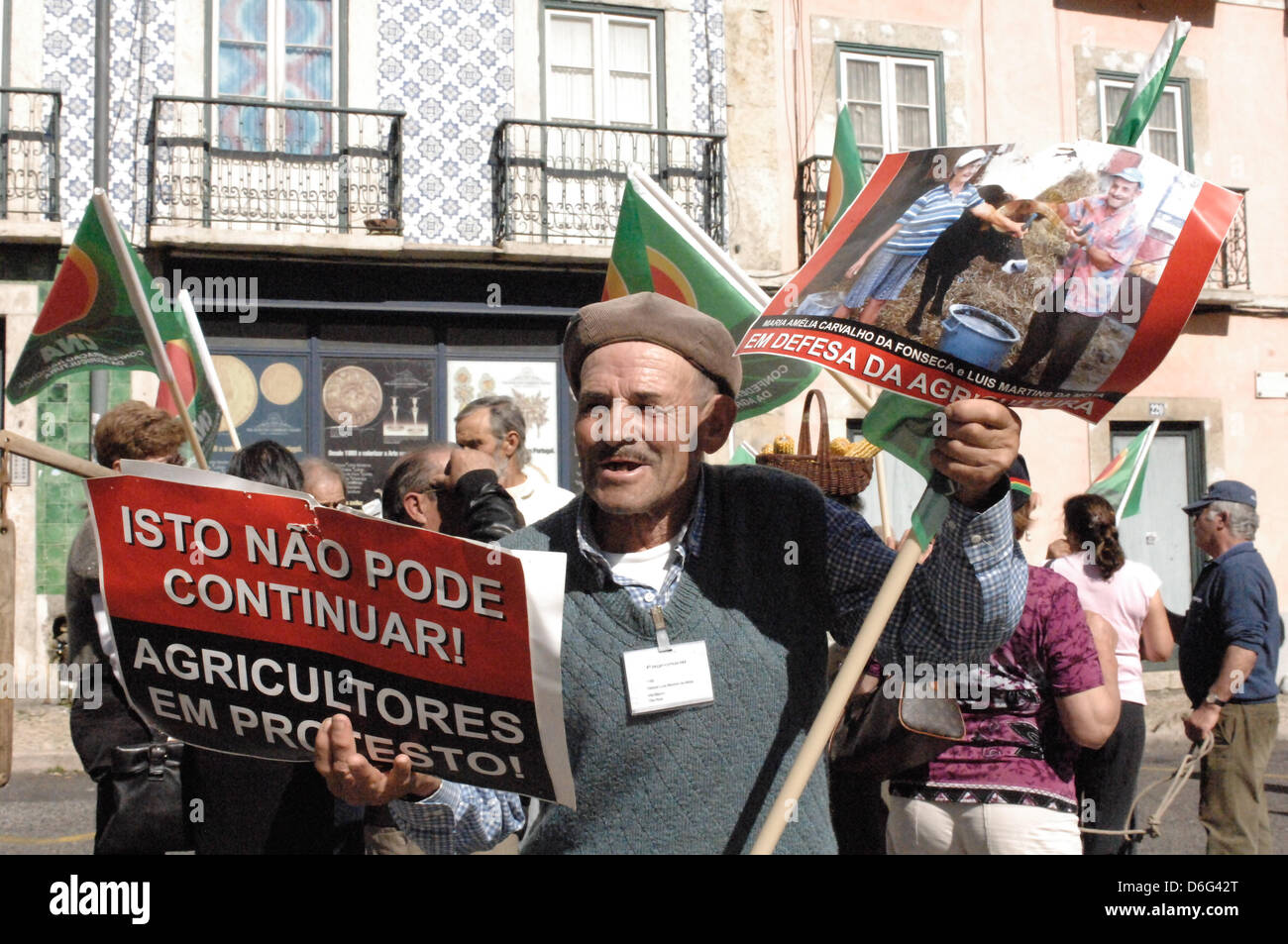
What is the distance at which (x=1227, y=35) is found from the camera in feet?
49.1

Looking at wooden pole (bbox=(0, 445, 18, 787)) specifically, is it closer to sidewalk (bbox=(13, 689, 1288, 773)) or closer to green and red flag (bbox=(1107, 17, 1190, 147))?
green and red flag (bbox=(1107, 17, 1190, 147))

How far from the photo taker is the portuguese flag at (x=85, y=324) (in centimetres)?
505

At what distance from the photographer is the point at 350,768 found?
2.02m

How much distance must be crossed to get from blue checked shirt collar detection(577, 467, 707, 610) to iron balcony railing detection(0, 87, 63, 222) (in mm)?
10776

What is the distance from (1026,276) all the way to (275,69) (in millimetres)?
11720

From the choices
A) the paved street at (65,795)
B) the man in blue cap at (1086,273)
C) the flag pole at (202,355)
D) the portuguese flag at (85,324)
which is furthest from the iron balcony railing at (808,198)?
the man in blue cap at (1086,273)

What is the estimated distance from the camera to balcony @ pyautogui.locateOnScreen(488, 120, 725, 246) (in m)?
12.6

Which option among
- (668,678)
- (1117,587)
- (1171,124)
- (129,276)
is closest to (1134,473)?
(1117,587)

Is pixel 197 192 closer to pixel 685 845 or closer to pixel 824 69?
pixel 824 69

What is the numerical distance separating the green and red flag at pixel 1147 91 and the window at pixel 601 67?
36.2 ft
